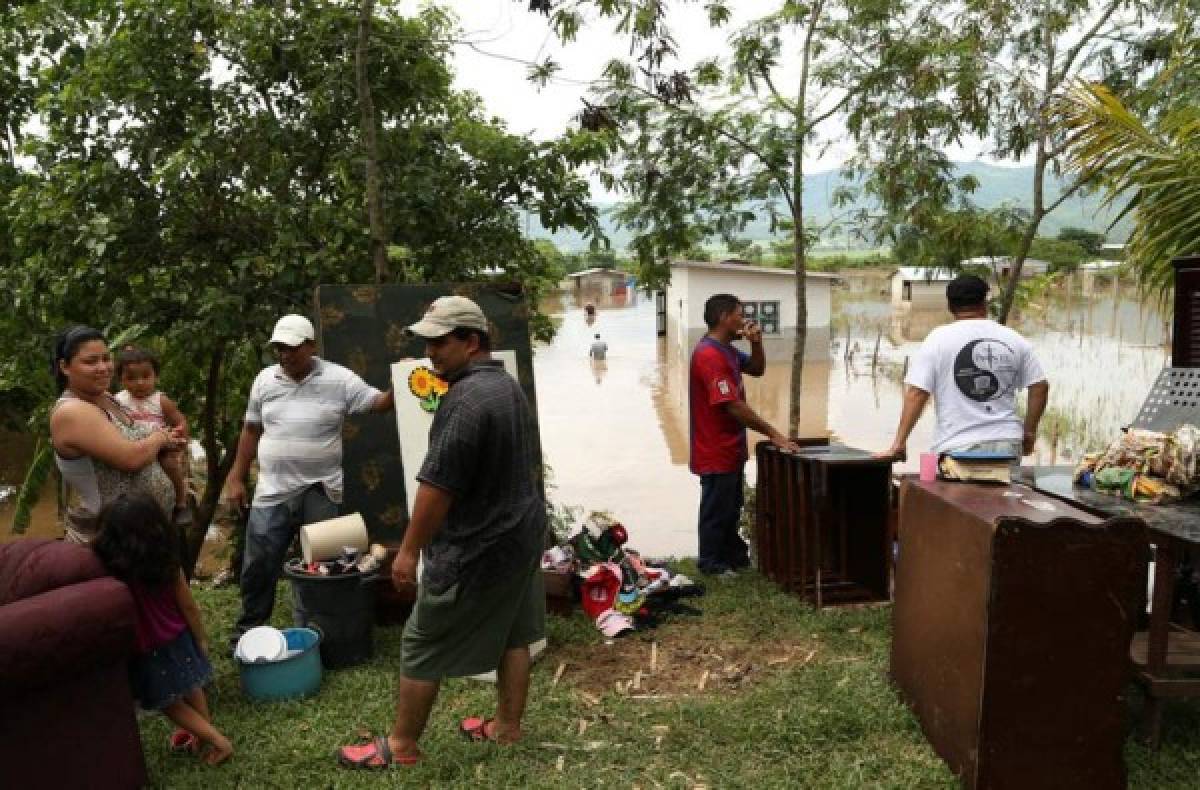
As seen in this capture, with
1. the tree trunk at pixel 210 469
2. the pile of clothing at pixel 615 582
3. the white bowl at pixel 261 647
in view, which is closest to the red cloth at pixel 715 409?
the pile of clothing at pixel 615 582

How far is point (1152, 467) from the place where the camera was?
375 centimetres

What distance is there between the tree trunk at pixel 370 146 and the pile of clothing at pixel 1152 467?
4.47 meters

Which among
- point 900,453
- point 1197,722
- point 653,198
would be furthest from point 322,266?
point 1197,722

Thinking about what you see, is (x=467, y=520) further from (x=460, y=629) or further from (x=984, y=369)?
(x=984, y=369)

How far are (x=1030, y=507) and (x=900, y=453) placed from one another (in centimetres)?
180

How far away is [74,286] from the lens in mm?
6512

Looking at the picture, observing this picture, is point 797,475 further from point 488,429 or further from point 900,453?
point 488,429

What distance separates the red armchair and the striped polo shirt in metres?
1.33

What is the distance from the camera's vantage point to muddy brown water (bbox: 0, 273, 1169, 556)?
46.1 ft

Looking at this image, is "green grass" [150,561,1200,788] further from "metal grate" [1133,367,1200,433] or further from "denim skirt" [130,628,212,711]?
"metal grate" [1133,367,1200,433]

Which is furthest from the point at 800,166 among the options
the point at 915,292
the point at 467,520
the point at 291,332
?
the point at 915,292

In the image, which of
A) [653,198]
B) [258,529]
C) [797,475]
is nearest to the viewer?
[258,529]

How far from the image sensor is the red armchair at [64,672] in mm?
2977

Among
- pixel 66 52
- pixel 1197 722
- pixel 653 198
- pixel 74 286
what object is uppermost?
pixel 66 52
